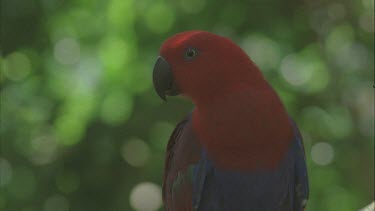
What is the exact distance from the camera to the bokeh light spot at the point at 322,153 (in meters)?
3.12

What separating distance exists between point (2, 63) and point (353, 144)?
1.77 meters

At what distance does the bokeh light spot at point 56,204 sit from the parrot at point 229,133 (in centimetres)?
178

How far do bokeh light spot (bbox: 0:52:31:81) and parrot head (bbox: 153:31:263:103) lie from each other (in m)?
1.80

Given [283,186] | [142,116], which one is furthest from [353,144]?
[283,186]

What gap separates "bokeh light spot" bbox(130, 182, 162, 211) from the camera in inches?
119

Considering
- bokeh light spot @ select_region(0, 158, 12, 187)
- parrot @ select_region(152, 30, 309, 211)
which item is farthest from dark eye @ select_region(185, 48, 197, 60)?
bokeh light spot @ select_region(0, 158, 12, 187)

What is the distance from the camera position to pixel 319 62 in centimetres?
302

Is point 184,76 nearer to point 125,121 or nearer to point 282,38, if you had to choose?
point 125,121

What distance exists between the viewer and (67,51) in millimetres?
2918

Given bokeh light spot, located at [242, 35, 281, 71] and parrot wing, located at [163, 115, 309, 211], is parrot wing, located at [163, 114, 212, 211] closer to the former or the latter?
parrot wing, located at [163, 115, 309, 211]

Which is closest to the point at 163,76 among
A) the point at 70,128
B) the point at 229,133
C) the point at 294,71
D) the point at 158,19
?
the point at 229,133

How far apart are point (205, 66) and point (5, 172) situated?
2.06 m

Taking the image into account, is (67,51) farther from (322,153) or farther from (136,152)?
(322,153)

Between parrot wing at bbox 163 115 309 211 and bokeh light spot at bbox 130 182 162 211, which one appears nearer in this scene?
parrot wing at bbox 163 115 309 211
